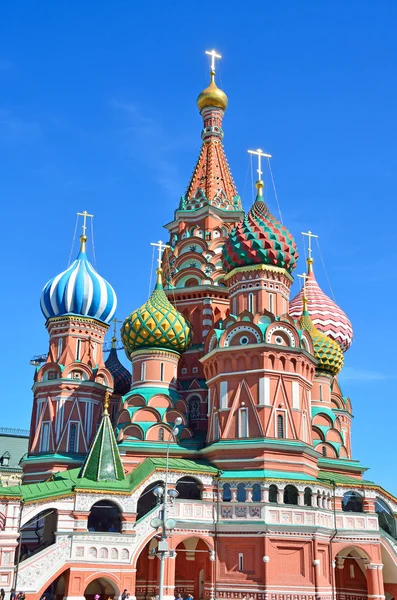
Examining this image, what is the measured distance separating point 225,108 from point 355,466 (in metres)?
19.6

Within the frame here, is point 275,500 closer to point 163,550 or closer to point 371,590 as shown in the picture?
point 371,590

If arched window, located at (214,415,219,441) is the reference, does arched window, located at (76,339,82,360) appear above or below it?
above

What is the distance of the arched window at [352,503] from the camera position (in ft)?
99.1

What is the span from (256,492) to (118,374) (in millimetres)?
13031

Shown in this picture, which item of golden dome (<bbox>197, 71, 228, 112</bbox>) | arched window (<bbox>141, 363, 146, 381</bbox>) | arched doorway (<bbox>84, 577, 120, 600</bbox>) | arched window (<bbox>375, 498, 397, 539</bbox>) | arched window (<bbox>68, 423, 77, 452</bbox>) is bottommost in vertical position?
arched doorway (<bbox>84, 577, 120, 600</bbox>)

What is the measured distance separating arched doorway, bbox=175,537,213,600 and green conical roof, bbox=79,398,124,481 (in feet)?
12.5


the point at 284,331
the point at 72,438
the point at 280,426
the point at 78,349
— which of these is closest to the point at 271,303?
the point at 284,331

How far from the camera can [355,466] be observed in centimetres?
3228

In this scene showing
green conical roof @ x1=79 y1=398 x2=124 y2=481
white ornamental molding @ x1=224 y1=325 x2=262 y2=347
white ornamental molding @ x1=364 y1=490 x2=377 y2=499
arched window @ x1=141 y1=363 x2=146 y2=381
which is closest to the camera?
green conical roof @ x1=79 y1=398 x2=124 y2=481

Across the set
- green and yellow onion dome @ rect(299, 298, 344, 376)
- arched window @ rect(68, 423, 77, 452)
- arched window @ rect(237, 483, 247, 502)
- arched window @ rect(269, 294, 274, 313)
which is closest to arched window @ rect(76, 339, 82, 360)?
arched window @ rect(68, 423, 77, 452)

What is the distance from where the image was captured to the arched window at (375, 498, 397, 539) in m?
30.7

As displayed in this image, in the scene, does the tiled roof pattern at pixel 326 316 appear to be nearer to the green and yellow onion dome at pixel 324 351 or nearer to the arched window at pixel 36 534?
the green and yellow onion dome at pixel 324 351

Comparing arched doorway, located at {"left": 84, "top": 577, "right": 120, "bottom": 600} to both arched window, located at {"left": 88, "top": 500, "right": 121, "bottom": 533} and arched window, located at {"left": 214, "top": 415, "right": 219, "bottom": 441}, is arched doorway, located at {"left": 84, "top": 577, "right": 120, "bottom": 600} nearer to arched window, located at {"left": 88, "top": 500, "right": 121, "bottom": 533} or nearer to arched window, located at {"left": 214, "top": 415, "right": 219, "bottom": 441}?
arched window, located at {"left": 88, "top": 500, "right": 121, "bottom": 533}

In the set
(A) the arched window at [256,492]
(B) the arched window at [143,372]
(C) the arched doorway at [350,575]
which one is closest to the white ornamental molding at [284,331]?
(A) the arched window at [256,492]
